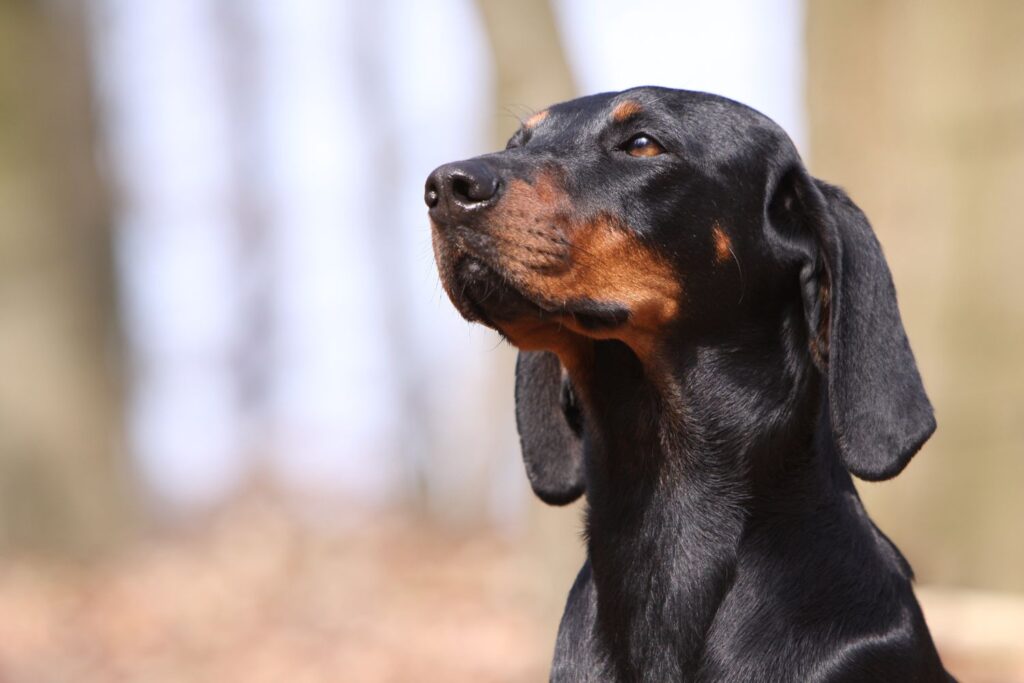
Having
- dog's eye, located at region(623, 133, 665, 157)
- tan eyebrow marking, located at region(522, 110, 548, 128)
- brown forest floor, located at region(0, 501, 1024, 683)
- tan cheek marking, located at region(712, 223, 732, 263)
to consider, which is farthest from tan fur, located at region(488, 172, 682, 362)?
brown forest floor, located at region(0, 501, 1024, 683)

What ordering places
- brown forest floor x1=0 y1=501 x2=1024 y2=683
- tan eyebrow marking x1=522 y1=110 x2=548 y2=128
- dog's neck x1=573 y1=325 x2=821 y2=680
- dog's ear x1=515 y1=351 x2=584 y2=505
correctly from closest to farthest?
1. dog's neck x1=573 y1=325 x2=821 y2=680
2. tan eyebrow marking x1=522 y1=110 x2=548 y2=128
3. dog's ear x1=515 y1=351 x2=584 y2=505
4. brown forest floor x1=0 y1=501 x2=1024 y2=683

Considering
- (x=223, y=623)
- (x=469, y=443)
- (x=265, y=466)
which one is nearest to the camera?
(x=223, y=623)

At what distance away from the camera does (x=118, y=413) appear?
13227mm

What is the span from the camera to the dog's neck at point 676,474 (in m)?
3.38

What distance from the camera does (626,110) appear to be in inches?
140

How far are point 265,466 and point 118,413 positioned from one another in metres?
6.24

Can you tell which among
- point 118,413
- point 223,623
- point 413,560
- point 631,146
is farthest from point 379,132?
point 631,146

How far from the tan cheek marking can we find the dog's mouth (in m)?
0.35

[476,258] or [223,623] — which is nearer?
[476,258]

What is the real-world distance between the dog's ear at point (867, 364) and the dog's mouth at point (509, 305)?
569 mm

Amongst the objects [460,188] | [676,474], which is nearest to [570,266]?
[460,188]

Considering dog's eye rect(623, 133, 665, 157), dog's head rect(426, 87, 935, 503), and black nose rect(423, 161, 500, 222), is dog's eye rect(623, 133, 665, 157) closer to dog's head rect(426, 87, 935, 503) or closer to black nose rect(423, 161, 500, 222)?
dog's head rect(426, 87, 935, 503)

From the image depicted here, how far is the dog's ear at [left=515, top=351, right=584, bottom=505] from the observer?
405 centimetres

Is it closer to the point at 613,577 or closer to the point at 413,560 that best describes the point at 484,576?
the point at 413,560
